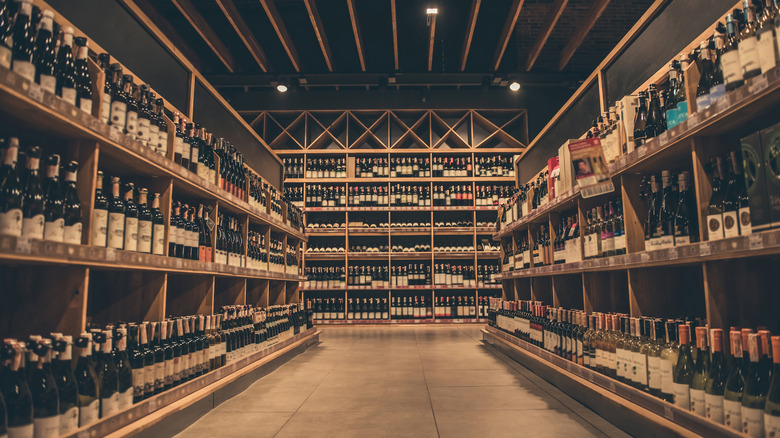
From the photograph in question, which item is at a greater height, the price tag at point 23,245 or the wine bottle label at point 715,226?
the wine bottle label at point 715,226

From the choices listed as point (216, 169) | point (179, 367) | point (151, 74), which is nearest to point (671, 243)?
point (179, 367)

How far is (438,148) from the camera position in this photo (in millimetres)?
8492

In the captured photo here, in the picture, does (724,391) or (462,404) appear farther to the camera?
(462,404)

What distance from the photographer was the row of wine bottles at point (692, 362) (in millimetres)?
1535

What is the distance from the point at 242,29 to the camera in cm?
645

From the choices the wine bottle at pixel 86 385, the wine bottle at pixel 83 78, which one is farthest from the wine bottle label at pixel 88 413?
the wine bottle at pixel 83 78

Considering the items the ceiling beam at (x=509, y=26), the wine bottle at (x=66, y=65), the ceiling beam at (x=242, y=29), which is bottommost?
the wine bottle at (x=66, y=65)

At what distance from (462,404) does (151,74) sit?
2857 millimetres

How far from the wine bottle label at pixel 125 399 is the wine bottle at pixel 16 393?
1.36 ft

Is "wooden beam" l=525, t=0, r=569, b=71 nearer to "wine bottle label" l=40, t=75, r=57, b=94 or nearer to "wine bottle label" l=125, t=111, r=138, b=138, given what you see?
"wine bottle label" l=125, t=111, r=138, b=138

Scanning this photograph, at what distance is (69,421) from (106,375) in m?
0.28

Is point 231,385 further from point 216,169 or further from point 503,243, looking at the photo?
point 503,243

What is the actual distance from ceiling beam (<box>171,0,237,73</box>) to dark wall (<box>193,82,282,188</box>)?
6.37 ft

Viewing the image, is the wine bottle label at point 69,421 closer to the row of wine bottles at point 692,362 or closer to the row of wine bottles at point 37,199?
the row of wine bottles at point 37,199
